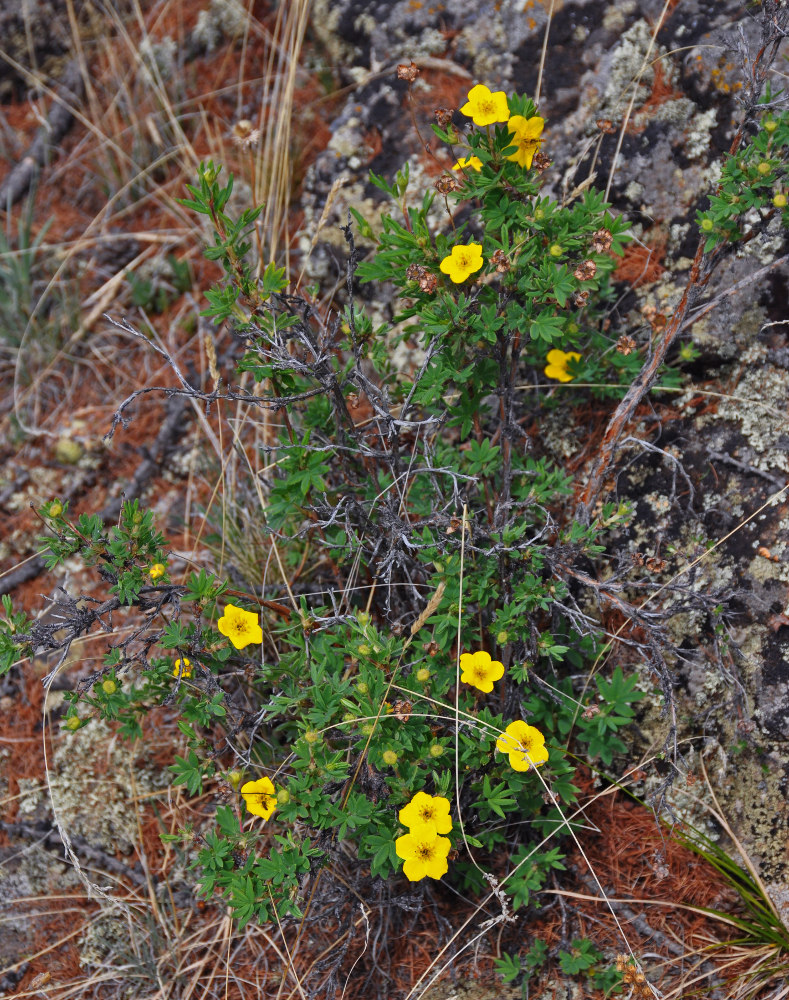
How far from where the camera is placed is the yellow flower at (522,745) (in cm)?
199

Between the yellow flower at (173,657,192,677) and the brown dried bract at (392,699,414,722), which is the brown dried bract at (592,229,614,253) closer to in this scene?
the brown dried bract at (392,699,414,722)

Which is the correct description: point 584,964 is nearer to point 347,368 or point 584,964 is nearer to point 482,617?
point 482,617

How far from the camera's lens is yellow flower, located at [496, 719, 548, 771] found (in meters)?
1.99

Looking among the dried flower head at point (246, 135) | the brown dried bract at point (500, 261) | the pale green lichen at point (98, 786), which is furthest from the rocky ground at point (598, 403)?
the brown dried bract at point (500, 261)

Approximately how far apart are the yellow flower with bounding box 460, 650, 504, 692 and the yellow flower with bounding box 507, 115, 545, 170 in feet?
4.34

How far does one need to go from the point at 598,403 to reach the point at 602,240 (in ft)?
2.30

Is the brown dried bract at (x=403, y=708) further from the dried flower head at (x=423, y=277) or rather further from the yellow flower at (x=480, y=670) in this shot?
the dried flower head at (x=423, y=277)

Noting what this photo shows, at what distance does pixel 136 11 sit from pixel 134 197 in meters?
1.00

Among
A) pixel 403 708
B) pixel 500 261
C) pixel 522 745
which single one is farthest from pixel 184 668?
pixel 500 261

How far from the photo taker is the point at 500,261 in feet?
6.88

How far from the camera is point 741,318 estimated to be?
259 cm

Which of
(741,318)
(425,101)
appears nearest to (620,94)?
(425,101)

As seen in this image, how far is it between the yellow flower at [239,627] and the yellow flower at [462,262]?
3.44 feet

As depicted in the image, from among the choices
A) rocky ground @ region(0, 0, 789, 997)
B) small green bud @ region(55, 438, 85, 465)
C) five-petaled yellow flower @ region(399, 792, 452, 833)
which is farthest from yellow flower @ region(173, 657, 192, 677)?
small green bud @ region(55, 438, 85, 465)
